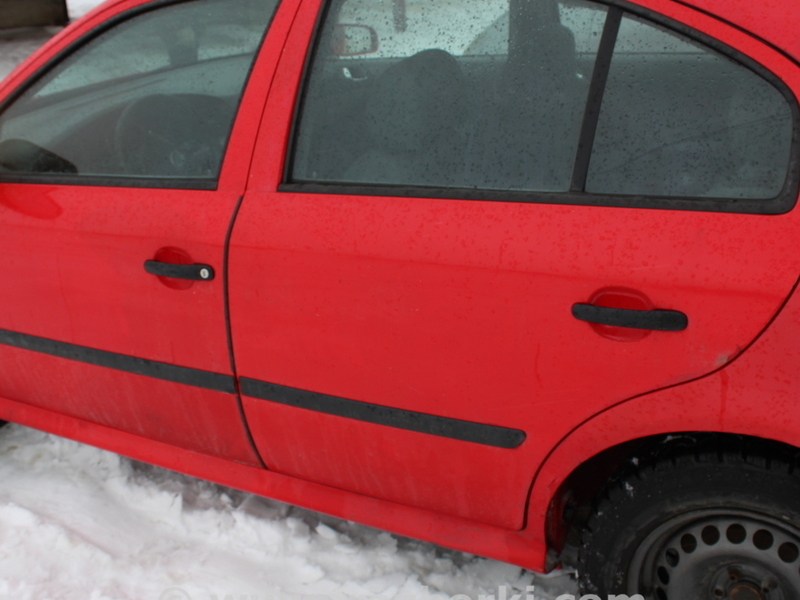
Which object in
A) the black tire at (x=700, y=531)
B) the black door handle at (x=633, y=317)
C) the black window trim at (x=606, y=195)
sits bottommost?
the black tire at (x=700, y=531)

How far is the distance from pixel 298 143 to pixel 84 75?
789 millimetres

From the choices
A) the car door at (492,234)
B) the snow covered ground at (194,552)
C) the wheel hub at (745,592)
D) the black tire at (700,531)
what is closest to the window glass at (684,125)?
the car door at (492,234)

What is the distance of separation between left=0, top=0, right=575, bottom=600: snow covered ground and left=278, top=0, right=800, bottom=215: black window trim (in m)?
1.11

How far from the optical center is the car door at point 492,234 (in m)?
1.37

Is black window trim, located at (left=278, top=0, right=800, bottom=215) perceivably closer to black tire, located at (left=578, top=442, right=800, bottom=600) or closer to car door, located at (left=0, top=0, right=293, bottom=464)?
car door, located at (left=0, top=0, right=293, bottom=464)

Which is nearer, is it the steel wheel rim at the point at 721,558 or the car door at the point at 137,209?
the steel wheel rim at the point at 721,558

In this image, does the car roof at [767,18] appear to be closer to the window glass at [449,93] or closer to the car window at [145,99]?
the window glass at [449,93]

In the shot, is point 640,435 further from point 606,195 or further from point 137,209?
point 137,209

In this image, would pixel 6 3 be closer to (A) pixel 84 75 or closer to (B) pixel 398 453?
(A) pixel 84 75

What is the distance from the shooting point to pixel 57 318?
215 cm

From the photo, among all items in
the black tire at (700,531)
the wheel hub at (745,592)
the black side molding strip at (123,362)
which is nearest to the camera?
the black tire at (700,531)

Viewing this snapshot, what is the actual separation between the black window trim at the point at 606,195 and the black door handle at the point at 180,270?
29cm

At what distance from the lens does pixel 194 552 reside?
2.15 meters

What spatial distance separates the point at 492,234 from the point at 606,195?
25cm
